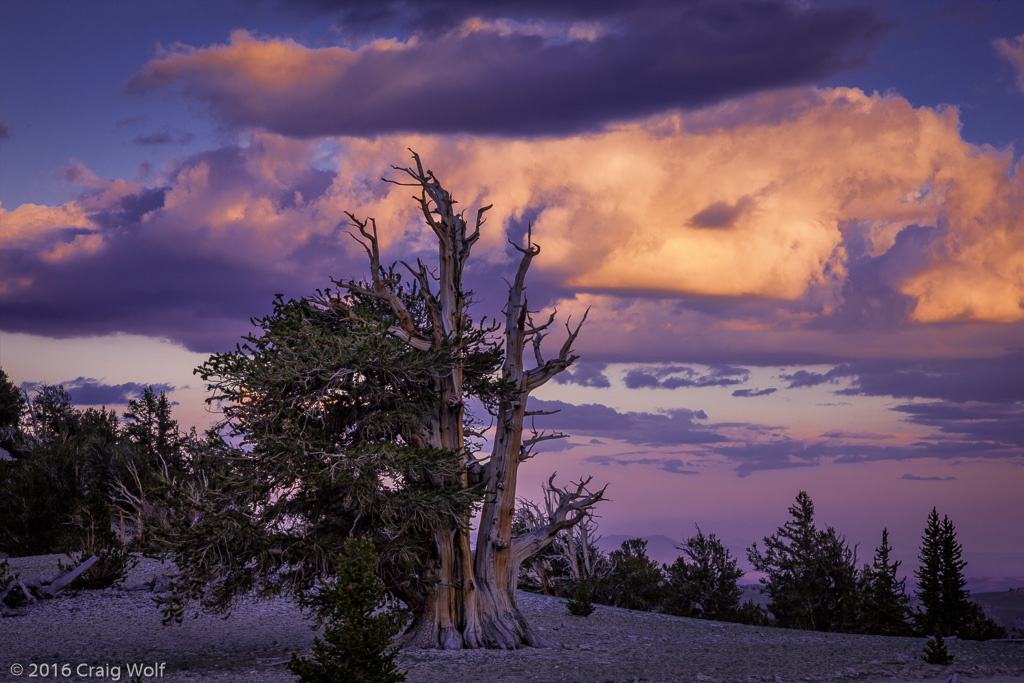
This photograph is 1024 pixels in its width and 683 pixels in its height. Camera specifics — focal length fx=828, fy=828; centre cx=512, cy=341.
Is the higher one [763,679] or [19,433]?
[19,433]

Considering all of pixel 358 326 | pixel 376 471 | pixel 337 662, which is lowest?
pixel 337 662

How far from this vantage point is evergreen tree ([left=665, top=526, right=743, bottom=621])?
29.5m

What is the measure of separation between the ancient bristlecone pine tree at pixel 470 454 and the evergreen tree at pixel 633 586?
36.9 feet

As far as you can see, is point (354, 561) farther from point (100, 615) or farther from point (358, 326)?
point (100, 615)

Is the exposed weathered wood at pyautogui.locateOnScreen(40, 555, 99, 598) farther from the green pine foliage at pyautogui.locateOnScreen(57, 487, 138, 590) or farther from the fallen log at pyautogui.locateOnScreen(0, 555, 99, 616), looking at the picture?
the green pine foliage at pyautogui.locateOnScreen(57, 487, 138, 590)

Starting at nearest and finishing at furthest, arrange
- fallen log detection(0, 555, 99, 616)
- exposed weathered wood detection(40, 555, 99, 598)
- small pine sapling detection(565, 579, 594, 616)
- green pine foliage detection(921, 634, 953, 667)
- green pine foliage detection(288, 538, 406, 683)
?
green pine foliage detection(288, 538, 406, 683), green pine foliage detection(921, 634, 953, 667), fallen log detection(0, 555, 99, 616), exposed weathered wood detection(40, 555, 99, 598), small pine sapling detection(565, 579, 594, 616)

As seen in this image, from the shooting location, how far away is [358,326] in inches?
642

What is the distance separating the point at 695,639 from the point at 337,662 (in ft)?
41.1

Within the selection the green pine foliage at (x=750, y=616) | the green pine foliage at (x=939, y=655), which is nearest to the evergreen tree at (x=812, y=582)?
the green pine foliage at (x=750, y=616)

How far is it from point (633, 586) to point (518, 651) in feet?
44.7

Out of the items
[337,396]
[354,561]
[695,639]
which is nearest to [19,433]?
[337,396]

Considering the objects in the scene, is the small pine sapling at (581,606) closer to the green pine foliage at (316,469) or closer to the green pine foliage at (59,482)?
the green pine foliage at (316,469)

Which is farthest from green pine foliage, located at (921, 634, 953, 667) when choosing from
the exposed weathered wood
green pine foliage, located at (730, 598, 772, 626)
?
the exposed weathered wood

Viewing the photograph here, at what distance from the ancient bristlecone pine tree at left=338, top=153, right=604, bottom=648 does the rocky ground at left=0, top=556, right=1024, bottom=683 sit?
90cm
